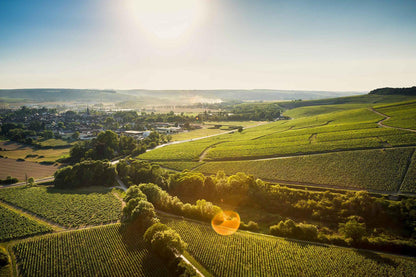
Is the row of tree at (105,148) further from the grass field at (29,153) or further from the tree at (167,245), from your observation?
the tree at (167,245)

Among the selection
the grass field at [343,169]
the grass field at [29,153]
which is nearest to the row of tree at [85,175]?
the grass field at [343,169]

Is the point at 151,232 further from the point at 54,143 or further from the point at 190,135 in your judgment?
the point at 54,143

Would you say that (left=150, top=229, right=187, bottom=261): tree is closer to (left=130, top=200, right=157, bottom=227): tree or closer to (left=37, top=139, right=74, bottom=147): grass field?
(left=130, top=200, right=157, bottom=227): tree

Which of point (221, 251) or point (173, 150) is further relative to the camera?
point (173, 150)

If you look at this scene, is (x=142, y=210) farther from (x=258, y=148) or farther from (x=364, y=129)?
(x=364, y=129)

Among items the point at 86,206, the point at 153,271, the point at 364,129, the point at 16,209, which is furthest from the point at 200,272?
the point at 364,129

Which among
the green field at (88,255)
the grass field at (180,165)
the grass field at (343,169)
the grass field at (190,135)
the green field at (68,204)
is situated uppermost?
the grass field at (343,169)

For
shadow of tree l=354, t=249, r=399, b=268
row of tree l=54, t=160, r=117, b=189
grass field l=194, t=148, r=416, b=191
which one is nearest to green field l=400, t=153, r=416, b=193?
grass field l=194, t=148, r=416, b=191

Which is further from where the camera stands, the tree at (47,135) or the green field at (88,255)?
the tree at (47,135)
